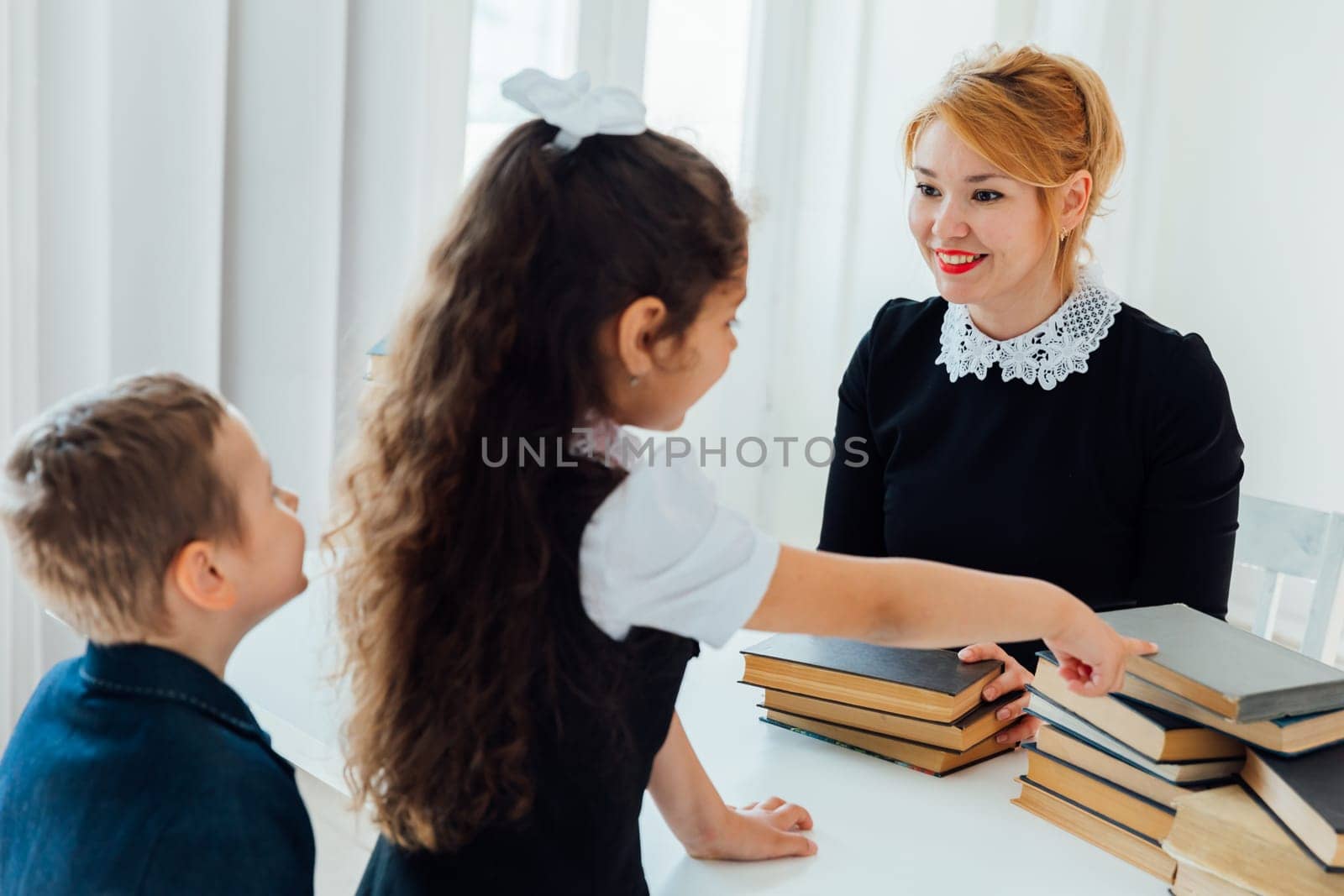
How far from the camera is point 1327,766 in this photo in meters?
0.93

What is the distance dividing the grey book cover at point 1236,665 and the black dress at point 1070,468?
1.79 ft

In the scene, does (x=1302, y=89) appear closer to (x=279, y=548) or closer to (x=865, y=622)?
(x=865, y=622)

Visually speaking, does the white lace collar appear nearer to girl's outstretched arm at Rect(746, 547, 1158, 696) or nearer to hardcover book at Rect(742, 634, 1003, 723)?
hardcover book at Rect(742, 634, 1003, 723)

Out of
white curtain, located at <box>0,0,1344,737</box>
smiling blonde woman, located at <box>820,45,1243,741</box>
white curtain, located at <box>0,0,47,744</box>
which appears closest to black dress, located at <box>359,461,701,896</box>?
white curtain, located at <box>0,0,1344,737</box>

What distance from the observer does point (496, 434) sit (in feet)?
2.83

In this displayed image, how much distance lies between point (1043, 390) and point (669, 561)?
1010 millimetres

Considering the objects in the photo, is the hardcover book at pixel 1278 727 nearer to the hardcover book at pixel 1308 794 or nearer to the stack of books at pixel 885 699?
the hardcover book at pixel 1308 794

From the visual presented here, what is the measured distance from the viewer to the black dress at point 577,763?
0.86m

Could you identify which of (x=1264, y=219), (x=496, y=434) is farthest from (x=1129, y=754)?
(x=1264, y=219)

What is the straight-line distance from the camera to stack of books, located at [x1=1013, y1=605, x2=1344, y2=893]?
35.2 inches

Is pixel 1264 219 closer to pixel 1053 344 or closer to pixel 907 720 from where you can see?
pixel 1053 344

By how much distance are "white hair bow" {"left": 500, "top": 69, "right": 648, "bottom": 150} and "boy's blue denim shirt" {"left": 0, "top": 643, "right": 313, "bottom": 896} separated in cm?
49

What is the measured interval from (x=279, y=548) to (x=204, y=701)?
13 cm

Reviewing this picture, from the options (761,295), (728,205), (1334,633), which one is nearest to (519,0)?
(761,295)
